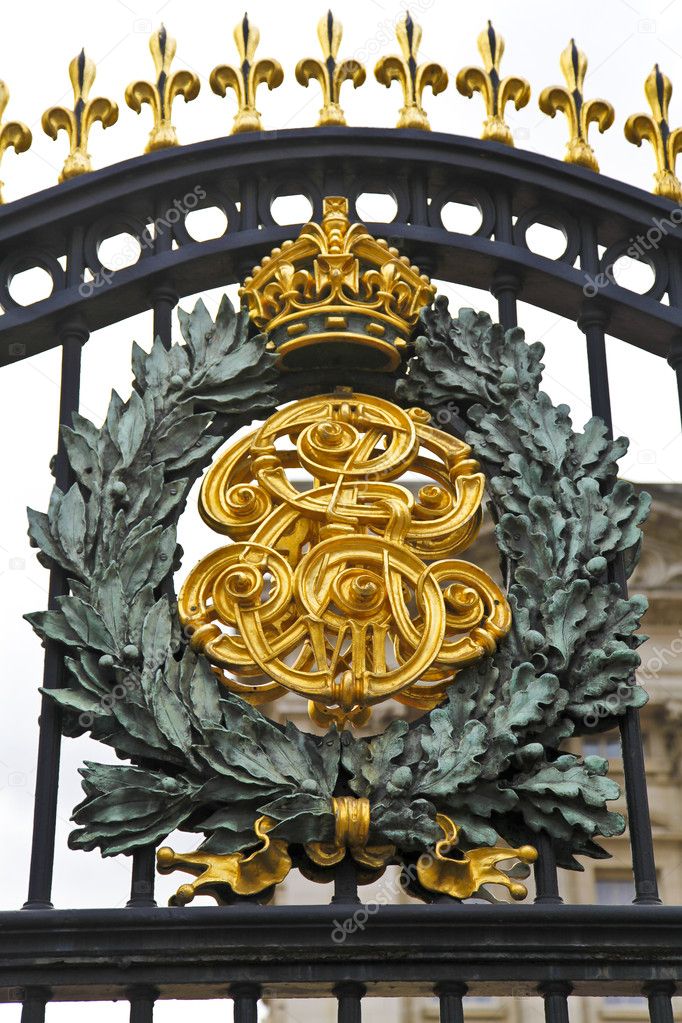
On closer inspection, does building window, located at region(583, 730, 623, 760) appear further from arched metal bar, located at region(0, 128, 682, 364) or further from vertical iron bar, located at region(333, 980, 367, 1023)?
vertical iron bar, located at region(333, 980, 367, 1023)

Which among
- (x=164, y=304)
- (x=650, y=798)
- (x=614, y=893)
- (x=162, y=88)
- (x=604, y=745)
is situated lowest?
(x=164, y=304)

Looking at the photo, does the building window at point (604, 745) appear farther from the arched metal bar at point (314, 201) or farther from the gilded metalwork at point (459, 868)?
the gilded metalwork at point (459, 868)

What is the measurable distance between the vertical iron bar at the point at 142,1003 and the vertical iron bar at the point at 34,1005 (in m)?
0.30

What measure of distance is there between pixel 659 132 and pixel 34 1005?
4.41m

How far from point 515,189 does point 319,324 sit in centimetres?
105

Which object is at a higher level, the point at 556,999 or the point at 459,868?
the point at 459,868

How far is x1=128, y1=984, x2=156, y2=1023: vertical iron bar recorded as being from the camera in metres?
6.92

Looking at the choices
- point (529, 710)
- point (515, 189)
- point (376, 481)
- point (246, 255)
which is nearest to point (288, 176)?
point (246, 255)

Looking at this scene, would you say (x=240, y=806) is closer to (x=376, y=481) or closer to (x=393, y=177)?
(x=376, y=481)

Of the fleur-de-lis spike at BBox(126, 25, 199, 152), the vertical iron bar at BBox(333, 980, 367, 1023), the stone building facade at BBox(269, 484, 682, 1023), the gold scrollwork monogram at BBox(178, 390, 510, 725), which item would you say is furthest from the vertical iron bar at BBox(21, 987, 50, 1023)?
the stone building facade at BBox(269, 484, 682, 1023)

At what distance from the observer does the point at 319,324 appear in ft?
26.7

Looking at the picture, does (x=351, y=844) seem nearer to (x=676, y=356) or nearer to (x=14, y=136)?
(x=676, y=356)

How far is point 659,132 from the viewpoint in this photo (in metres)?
8.61

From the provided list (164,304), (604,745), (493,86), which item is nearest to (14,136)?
(164,304)
